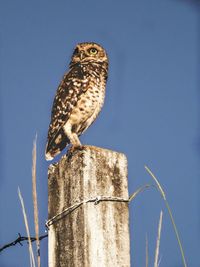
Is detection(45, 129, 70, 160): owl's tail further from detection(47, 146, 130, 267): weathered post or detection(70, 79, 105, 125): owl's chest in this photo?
detection(47, 146, 130, 267): weathered post

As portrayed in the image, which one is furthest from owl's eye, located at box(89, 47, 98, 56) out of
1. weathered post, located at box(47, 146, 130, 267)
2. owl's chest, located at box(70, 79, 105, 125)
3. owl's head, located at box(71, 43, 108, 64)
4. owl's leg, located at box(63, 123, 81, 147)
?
weathered post, located at box(47, 146, 130, 267)

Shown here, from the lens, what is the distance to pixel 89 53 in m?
6.11

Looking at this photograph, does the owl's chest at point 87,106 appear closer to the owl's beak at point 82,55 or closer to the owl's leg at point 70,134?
the owl's leg at point 70,134

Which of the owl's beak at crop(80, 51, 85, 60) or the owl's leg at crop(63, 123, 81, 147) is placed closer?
the owl's leg at crop(63, 123, 81, 147)

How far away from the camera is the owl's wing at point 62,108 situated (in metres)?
5.08

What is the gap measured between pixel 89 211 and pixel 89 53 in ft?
13.3

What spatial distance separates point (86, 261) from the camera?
2.16 meters

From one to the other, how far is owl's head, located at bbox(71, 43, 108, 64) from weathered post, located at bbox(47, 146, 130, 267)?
143 inches

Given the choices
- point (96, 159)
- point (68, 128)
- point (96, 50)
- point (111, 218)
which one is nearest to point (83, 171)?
point (96, 159)

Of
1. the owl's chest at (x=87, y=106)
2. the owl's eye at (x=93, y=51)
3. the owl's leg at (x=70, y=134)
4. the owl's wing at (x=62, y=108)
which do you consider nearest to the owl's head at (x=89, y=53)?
the owl's eye at (x=93, y=51)

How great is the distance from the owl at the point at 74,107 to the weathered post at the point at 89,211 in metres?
2.45

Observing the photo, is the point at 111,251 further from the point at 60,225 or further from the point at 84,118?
the point at 84,118

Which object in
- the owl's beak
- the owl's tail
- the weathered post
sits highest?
the owl's beak

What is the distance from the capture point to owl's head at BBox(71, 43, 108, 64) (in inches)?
237
